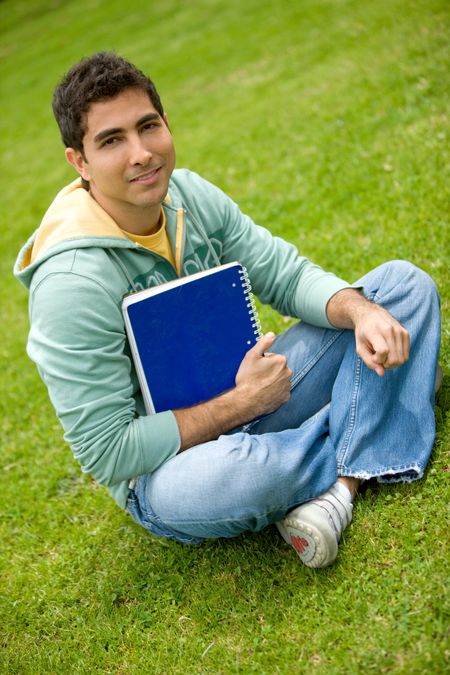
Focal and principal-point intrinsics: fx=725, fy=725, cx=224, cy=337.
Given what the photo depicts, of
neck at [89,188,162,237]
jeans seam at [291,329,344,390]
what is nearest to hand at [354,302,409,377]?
jeans seam at [291,329,344,390]

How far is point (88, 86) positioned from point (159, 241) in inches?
25.8

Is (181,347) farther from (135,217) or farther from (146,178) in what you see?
(146,178)

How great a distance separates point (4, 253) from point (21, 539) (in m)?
4.56

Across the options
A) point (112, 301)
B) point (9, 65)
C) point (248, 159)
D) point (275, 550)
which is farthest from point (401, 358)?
point (9, 65)

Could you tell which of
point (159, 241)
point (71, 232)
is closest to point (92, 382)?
point (71, 232)

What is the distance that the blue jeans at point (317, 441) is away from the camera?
2.59 m

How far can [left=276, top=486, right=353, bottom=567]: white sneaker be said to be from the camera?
2549 millimetres

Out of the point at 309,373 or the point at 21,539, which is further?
the point at 21,539

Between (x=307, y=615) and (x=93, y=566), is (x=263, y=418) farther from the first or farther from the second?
(x=93, y=566)

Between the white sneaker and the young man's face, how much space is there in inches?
51.6

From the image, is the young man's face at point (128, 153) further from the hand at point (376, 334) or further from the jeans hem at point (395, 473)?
the jeans hem at point (395, 473)

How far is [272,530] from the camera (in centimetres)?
295

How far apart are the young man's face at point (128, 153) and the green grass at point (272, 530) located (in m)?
1.46

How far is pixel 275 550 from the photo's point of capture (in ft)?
9.39
